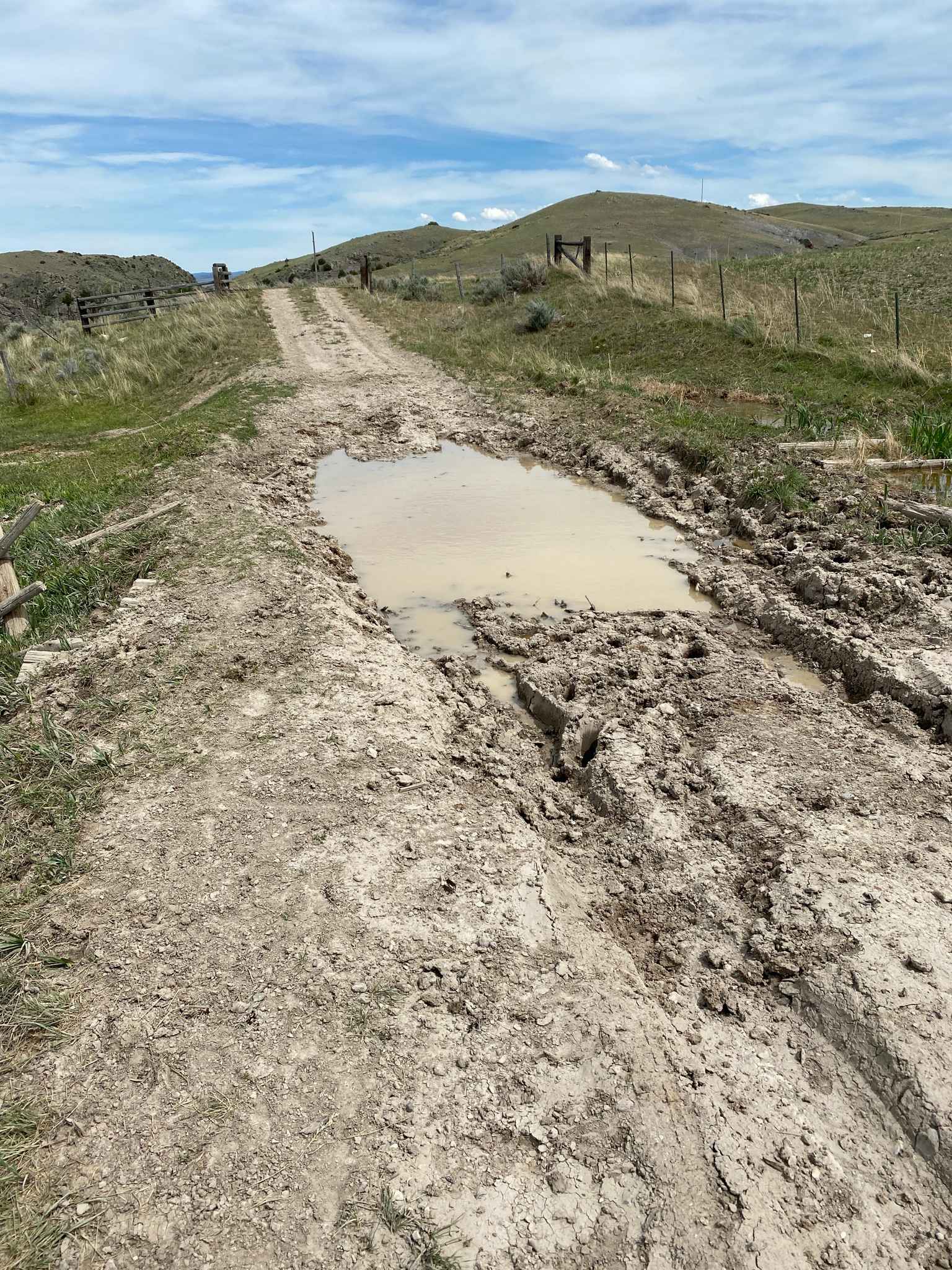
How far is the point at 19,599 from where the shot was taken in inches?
241

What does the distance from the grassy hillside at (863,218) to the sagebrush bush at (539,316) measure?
5674 centimetres

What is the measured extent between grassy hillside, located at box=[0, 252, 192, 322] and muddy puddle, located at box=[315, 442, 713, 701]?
33801 mm

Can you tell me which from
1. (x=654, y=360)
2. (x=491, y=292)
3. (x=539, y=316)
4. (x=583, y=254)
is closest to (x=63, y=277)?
(x=491, y=292)

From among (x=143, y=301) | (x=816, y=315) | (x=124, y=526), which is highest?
(x=143, y=301)

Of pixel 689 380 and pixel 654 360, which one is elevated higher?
pixel 654 360

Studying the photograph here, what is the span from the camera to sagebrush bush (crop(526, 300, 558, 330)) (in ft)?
63.3

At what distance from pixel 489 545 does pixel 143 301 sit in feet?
88.4

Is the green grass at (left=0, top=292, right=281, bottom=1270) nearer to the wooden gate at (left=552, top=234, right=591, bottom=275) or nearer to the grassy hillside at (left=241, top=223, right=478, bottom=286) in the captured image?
the wooden gate at (left=552, top=234, right=591, bottom=275)

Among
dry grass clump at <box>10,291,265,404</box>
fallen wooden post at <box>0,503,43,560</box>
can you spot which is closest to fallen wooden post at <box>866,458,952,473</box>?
fallen wooden post at <box>0,503,43,560</box>

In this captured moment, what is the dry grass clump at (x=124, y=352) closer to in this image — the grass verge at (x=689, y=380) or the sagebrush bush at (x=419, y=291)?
Result: the grass verge at (x=689, y=380)

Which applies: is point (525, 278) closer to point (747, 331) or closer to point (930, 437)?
point (747, 331)

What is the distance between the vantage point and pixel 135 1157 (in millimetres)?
2539

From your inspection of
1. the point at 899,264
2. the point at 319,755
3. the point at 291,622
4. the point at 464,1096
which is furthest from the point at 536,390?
the point at 899,264

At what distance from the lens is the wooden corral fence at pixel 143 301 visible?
83.0ft
